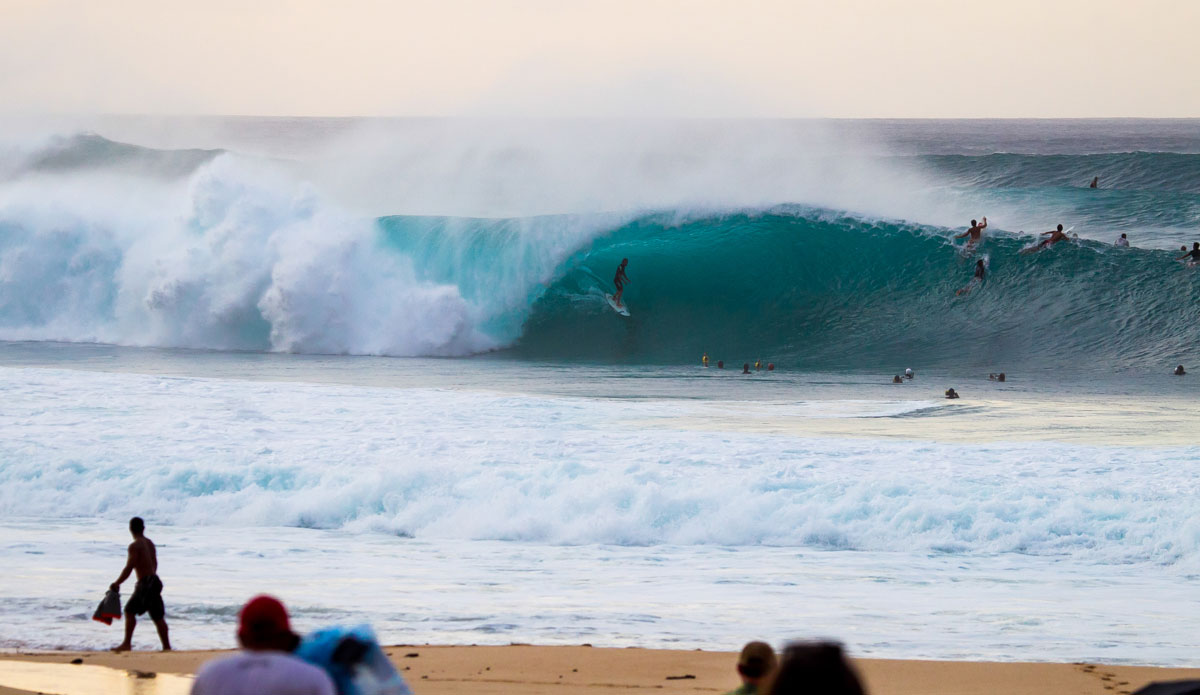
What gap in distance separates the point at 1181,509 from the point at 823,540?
2.44 m

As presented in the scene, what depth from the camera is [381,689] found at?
2.68 m

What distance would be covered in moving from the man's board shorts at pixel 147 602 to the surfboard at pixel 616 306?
1515cm

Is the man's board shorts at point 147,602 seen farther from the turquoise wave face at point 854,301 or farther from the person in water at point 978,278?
the person in water at point 978,278

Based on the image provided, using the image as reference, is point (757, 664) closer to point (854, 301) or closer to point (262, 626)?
point (262, 626)

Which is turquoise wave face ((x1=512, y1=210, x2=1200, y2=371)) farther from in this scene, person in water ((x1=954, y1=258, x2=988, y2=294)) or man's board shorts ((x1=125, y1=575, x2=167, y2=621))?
man's board shorts ((x1=125, y1=575, x2=167, y2=621))

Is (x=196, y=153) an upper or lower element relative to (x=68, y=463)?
upper

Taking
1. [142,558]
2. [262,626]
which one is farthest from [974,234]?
[262,626]

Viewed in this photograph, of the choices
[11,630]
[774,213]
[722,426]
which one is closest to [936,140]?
[774,213]

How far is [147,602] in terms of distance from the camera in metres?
5.90

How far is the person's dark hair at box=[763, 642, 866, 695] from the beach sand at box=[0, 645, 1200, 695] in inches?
131

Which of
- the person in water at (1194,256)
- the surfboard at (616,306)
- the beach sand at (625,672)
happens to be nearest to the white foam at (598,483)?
the beach sand at (625,672)

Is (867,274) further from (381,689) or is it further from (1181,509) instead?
(381,689)

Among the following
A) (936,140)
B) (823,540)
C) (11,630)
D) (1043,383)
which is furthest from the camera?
(936,140)

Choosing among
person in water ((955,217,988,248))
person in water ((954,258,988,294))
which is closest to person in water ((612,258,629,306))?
person in water ((954,258,988,294))
